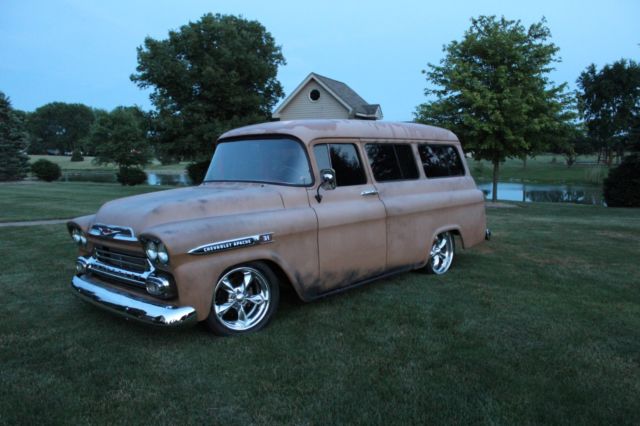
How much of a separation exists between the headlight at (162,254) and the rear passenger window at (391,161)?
2.70m

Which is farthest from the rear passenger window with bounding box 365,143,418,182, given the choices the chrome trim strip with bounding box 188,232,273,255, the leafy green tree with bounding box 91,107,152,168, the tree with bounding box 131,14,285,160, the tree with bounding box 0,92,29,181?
the leafy green tree with bounding box 91,107,152,168

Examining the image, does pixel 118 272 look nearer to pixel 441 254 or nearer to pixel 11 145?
pixel 441 254

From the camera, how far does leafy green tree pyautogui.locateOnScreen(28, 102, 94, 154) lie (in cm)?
10456

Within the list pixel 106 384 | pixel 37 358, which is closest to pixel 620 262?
pixel 106 384

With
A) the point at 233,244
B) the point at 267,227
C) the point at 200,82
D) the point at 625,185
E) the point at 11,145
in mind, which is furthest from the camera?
the point at 11,145

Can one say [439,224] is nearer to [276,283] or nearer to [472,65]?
[276,283]

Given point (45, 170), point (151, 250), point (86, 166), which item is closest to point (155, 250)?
point (151, 250)

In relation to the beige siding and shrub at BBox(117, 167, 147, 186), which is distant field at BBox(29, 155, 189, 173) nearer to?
shrub at BBox(117, 167, 147, 186)

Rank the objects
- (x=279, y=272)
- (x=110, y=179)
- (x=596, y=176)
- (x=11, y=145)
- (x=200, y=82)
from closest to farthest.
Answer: (x=279, y=272) → (x=200, y=82) → (x=11, y=145) → (x=596, y=176) → (x=110, y=179)

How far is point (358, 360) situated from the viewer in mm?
3531

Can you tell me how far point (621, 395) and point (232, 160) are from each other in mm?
4123

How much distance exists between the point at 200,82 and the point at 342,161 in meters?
22.5

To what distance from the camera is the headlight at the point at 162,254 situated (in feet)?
11.3

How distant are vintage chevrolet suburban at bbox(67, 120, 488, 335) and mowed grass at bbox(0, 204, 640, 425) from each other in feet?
1.22
